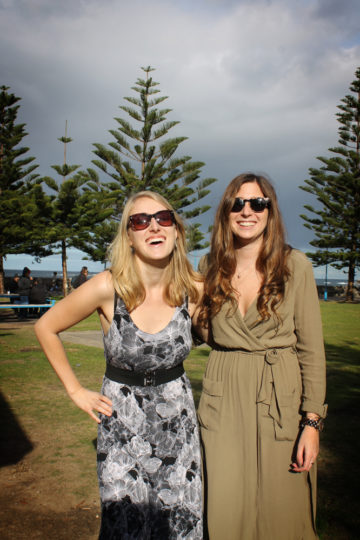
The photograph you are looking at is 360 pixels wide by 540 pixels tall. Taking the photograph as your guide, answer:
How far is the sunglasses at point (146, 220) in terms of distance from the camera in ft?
6.48

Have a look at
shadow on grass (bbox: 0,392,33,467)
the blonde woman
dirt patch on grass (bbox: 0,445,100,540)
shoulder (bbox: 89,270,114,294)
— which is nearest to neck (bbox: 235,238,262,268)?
the blonde woman

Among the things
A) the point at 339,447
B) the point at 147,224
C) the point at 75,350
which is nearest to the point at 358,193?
the point at 75,350

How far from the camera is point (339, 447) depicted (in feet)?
11.2

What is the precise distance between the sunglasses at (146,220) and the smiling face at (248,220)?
300 millimetres

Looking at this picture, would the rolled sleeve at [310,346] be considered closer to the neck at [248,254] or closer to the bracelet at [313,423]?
the bracelet at [313,423]

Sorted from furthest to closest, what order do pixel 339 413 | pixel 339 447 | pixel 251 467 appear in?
pixel 339 413
pixel 339 447
pixel 251 467

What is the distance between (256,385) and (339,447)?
2139mm

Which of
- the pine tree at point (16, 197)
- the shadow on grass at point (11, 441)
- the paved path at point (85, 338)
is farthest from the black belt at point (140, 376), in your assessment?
the pine tree at point (16, 197)

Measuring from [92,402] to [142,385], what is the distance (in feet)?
0.87

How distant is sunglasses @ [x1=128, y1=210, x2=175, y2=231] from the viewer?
6.48 feet

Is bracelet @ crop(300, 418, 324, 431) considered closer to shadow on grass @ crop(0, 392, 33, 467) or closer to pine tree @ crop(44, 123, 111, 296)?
shadow on grass @ crop(0, 392, 33, 467)

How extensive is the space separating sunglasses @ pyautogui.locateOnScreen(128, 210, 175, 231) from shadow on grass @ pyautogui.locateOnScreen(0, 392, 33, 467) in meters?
2.24

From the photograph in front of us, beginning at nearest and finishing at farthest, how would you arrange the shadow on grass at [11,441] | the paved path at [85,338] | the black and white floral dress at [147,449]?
the black and white floral dress at [147,449], the shadow on grass at [11,441], the paved path at [85,338]

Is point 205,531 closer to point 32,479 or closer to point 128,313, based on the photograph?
point 128,313
